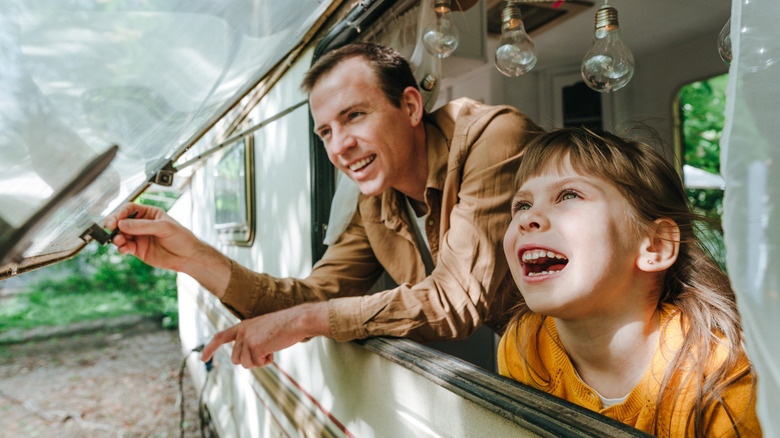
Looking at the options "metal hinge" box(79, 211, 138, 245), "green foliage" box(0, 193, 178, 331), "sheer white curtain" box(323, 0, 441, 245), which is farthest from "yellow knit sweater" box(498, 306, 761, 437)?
"green foliage" box(0, 193, 178, 331)

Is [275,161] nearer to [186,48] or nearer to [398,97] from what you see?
[398,97]

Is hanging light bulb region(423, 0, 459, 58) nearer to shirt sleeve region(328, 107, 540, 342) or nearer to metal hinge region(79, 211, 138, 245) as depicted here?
shirt sleeve region(328, 107, 540, 342)

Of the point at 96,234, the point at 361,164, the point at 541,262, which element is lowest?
the point at 541,262

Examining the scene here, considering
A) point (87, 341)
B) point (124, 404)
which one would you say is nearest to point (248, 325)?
point (124, 404)

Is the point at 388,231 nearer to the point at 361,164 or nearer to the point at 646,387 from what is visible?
the point at 361,164

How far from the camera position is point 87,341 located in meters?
9.04

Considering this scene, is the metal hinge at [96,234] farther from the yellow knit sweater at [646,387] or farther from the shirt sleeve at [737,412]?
the shirt sleeve at [737,412]

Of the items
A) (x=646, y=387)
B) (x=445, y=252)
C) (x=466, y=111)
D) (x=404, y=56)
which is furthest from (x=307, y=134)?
(x=646, y=387)

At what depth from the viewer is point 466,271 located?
4.67ft

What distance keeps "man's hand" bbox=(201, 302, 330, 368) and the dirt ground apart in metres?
4.28

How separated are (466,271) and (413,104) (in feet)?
2.65

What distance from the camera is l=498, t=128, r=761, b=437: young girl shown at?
3.22 feet

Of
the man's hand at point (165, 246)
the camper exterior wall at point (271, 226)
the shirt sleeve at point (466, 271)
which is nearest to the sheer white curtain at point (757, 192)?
the shirt sleeve at point (466, 271)

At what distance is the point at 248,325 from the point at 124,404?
5.26 m
